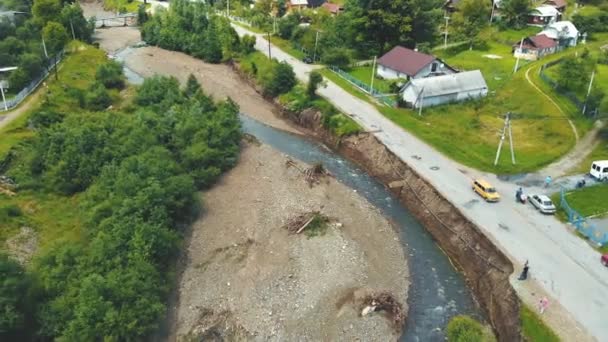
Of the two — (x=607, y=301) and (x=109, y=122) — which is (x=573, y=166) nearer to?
(x=607, y=301)

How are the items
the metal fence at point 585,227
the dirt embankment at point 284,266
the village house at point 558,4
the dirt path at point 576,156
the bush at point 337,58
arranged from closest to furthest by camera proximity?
the dirt embankment at point 284,266
the metal fence at point 585,227
the dirt path at point 576,156
the bush at point 337,58
the village house at point 558,4

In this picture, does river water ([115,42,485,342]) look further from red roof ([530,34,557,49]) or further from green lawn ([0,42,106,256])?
red roof ([530,34,557,49])

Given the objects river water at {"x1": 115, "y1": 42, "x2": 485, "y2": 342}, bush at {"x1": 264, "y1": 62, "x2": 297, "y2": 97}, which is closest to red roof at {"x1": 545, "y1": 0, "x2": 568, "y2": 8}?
bush at {"x1": 264, "y1": 62, "x2": 297, "y2": 97}

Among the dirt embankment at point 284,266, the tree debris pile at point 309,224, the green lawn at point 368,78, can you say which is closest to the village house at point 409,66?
the green lawn at point 368,78

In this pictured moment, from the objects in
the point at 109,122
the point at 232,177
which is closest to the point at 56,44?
the point at 109,122

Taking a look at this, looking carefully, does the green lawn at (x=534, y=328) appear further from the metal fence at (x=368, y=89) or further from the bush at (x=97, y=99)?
the bush at (x=97, y=99)
